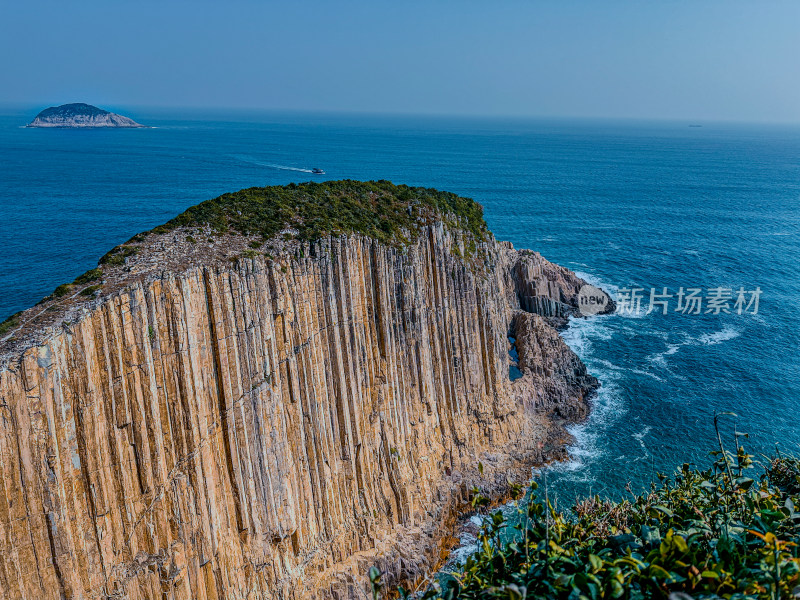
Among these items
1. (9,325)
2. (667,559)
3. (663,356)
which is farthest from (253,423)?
(663,356)

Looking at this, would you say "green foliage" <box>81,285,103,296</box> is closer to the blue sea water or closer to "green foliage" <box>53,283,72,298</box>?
"green foliage" <box>53,283,72,298</box>

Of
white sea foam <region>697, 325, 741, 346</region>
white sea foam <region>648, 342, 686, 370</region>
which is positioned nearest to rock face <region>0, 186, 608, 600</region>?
white sea foam <region>648, 342, 686, 370</region>

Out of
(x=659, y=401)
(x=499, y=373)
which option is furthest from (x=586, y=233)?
(x=499, y=373)

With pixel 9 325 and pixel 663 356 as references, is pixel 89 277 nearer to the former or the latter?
pixel 9 325

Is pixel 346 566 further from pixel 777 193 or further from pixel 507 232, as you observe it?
pixel 777 193

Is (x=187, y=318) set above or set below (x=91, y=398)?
above

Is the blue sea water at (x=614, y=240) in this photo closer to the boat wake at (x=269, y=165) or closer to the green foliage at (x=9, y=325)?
the boat wake at (x=269, y=165)
